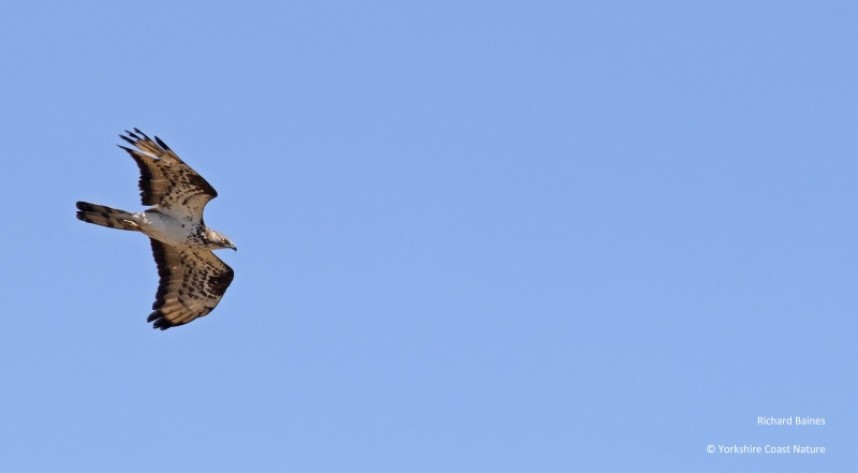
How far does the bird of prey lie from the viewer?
77.7ft

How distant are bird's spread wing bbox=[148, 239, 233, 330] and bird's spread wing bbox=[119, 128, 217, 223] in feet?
4.95

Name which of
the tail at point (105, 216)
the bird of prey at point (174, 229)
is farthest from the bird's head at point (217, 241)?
the tail at point (105, 216)

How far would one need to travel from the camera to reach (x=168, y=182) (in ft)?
79.0

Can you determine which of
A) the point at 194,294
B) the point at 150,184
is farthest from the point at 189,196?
the point at 194,294

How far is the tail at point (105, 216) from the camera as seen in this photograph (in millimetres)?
23438

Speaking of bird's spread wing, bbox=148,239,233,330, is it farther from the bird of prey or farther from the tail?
the tail

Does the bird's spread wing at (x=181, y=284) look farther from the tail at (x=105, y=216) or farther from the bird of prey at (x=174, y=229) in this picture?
Result: the tail at (x=105, y=216)

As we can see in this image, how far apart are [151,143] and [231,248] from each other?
2.54m

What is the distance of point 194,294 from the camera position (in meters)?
25.9

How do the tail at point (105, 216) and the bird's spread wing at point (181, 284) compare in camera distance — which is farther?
the bird's spread wing at point (181, 284)

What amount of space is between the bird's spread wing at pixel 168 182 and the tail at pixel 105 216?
1.54ft

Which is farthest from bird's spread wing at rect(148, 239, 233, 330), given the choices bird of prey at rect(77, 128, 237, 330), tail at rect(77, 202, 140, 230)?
tail at rect(77, 202, 140, 230)

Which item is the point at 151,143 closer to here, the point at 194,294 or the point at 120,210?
the point at 120,210

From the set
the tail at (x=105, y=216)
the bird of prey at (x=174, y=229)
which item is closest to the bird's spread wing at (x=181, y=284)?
the bird of prey at (x=174, y=229)
